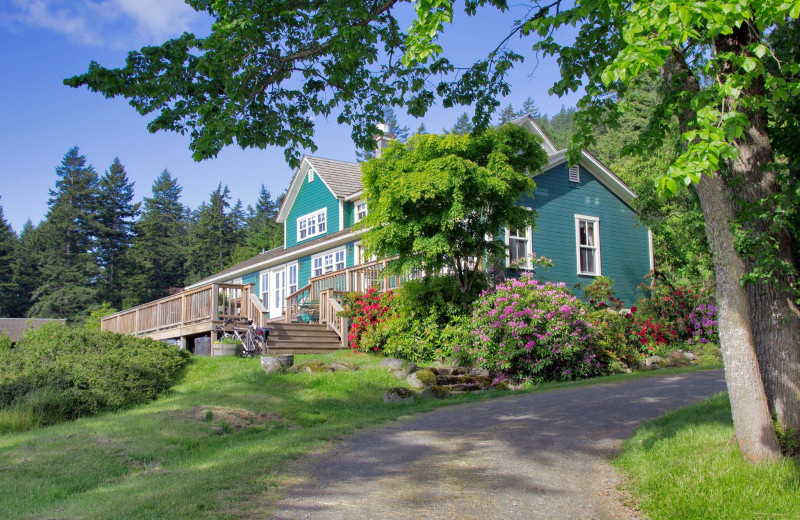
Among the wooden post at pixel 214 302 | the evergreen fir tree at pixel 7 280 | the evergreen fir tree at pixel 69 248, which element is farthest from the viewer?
the evergreen fir tree at pixel 7 280

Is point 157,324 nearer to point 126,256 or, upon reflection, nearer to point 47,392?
point 47,392

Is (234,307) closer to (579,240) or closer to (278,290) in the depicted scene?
(278,290)

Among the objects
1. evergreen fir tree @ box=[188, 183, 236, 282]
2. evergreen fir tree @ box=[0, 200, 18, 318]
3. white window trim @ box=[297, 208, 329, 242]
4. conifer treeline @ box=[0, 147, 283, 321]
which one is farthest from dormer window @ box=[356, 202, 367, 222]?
evergreen fir tree @ box=[0, 200, 18, 318]

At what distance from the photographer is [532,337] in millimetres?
13484

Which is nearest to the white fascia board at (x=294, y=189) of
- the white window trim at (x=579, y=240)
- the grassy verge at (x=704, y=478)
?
the white window trim at (x=579, y=240)

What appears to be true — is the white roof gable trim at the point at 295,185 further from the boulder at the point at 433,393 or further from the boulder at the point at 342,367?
the boulder at the point at 433,393

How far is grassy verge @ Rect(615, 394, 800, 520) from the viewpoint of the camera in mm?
5156

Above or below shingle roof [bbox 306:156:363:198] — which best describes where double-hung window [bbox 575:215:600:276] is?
below

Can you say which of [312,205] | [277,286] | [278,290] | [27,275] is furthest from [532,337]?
[27,275]

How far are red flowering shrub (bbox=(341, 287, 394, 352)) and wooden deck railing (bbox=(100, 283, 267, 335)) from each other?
2.33m

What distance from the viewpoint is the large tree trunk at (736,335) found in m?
5.74

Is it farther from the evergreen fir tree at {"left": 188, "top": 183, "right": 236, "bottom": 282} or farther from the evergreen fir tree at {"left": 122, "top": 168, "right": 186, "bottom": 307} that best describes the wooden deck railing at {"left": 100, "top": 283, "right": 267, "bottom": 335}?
the evergreen fir tree at {"left": 188, "top": 183, "right": 236, "bottom": 282}

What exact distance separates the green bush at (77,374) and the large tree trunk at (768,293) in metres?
10.1

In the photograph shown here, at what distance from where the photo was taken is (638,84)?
24.6ft
